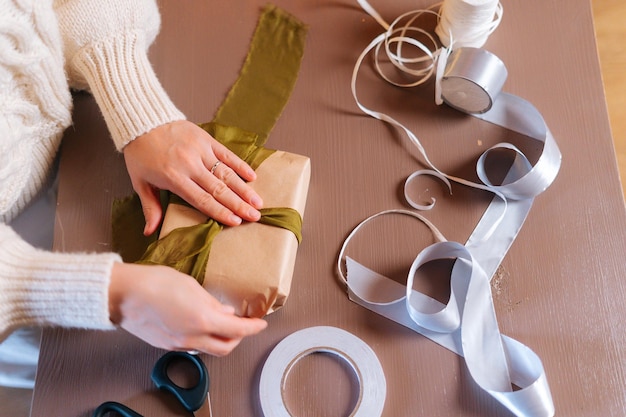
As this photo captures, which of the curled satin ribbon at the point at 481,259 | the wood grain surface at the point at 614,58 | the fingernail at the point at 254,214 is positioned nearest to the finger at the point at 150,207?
the fingernail at the point at 254,214

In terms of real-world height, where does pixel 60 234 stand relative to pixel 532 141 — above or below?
below

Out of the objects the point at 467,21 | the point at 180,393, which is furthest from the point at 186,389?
the point at 467,21

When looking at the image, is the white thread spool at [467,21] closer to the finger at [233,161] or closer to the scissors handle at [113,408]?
the finger at [233,161]

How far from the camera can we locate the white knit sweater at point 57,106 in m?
0.56

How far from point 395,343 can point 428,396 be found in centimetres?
6

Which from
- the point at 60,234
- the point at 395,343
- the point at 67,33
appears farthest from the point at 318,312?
the point at 67,33

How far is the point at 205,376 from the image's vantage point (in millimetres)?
581

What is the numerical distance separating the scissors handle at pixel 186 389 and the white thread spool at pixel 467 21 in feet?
1.67

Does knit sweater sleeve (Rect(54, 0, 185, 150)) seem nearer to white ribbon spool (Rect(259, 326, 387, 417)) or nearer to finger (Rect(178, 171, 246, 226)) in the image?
finger (Rect(178, 171, 246, 226))

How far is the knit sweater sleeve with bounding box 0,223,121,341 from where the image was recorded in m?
0.56

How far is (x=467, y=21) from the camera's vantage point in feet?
2.32

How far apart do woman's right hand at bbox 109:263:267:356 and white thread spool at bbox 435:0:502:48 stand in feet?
1.48

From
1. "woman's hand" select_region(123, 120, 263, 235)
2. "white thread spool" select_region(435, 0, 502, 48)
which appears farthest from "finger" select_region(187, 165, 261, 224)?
"white thread spool" select_region(435, 0, 502, 48)

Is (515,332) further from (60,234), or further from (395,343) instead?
(60,234)
